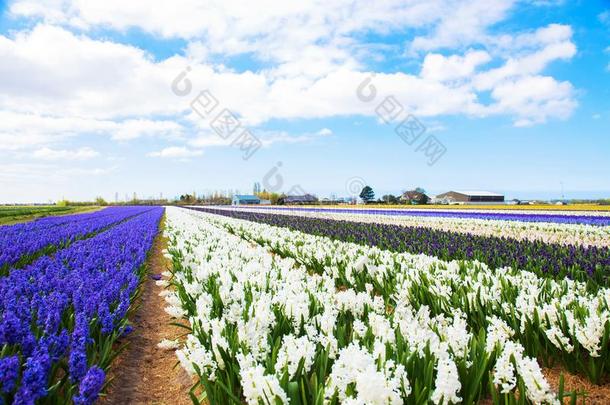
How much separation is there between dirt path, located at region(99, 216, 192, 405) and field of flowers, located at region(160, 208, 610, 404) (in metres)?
0.29

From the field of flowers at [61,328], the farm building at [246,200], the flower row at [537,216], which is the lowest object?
the field of flowers at [61,328]

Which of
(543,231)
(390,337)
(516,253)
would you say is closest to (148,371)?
(390,337)

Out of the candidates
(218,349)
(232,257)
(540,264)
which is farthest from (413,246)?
(218,349)

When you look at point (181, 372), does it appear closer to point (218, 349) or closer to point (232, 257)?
point (218, 349)

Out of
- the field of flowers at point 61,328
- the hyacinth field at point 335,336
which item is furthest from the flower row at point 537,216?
the field of flowers at point 61,328

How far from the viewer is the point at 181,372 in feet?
14.2

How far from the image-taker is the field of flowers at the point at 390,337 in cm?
248

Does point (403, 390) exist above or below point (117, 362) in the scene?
above

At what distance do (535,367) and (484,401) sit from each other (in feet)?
3.13

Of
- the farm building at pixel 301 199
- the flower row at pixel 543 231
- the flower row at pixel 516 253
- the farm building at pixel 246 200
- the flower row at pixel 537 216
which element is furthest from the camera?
the farm building at pixel 246 200

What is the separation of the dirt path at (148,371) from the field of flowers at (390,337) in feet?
0.96

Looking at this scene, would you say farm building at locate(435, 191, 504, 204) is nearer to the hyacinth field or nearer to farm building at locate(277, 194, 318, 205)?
farm building at locate(277, 194, 318, 205)

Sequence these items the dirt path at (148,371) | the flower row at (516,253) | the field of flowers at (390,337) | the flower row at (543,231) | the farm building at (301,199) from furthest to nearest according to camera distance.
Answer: the farm building at (301,199) < the flower row at (543,231) < the flower row at (516,253) < the dirt path at (148,371) < the field of flowers at (390,337)

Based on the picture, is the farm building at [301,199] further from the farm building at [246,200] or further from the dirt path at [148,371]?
the dirt path at [148,371]
